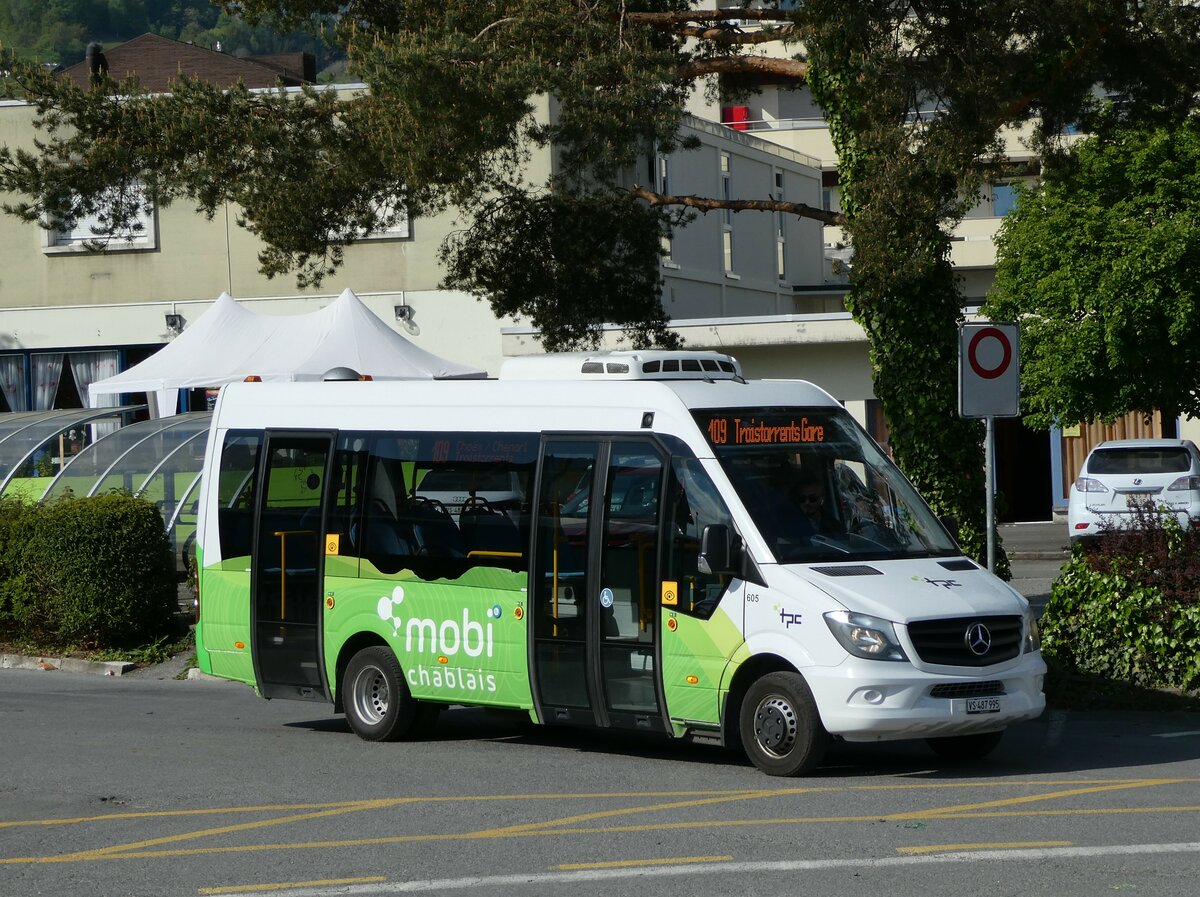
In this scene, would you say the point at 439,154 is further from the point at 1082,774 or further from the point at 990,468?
the point at 1082,774

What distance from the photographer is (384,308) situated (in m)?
36.5

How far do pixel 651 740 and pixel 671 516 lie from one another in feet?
7.20

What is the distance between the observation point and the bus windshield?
10.7 m

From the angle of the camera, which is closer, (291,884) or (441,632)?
(291,884)

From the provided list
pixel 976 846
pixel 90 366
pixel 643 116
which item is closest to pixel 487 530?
pixel 976 846

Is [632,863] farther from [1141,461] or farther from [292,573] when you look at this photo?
[1141,461]

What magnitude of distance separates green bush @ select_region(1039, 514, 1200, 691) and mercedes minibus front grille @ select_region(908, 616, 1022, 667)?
3387 millimetres

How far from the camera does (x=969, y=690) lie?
1023cm

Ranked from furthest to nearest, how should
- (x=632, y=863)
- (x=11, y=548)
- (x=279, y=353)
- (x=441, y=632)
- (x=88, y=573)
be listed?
(x=279, y=353)
(x=11, y=548)
(x=88, y=573)
(x=441, y=632)
(x=632, y=863)

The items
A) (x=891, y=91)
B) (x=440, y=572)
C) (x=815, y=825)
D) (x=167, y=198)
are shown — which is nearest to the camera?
(x=815, y=825)

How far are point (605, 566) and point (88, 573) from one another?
868 centimetres

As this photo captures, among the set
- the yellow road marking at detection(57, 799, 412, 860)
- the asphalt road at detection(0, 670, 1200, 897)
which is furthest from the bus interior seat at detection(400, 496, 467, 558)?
the yellow road marking at detection(57, 799, 412, 860)

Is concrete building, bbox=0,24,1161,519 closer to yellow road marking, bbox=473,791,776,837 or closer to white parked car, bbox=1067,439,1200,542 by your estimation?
white parked car, bbox=1067,439,1200,542

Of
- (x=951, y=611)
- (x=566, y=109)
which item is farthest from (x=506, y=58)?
(x=951, y=611)
